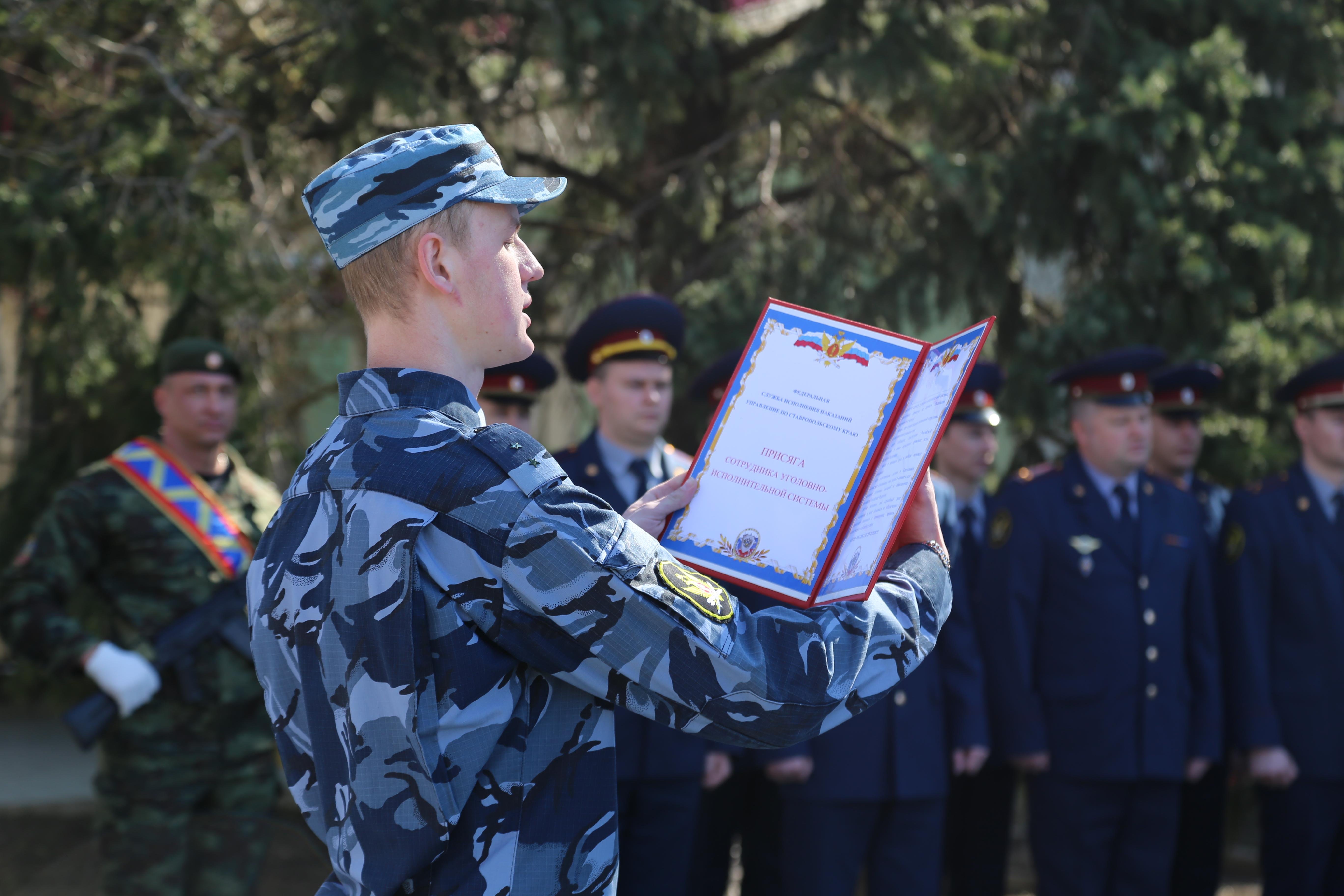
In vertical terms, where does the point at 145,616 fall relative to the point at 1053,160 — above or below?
below

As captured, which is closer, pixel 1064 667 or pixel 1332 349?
pixel 1064 667

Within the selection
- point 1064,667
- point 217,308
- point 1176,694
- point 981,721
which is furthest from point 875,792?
point 217,308

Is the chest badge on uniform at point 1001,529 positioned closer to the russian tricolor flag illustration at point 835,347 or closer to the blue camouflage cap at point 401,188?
the russian tricolor flag illustration at point 835,347

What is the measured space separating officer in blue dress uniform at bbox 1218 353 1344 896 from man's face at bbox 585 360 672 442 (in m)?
2.34

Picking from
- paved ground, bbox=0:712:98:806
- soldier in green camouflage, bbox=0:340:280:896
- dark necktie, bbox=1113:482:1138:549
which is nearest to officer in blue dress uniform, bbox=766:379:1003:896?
dark necktie, bbox=1113:482:1138:549

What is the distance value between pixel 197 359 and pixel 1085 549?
10.8 ft

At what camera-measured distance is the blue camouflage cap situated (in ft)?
5.10

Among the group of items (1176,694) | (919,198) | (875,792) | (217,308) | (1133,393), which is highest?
(919,198)

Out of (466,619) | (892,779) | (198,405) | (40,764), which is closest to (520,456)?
(466,619)

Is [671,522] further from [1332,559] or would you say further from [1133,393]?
[1332,559]

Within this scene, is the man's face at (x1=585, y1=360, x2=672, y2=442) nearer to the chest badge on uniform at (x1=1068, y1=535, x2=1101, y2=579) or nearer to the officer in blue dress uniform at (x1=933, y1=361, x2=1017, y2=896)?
the officer in blue dress uniform at (x1=933, y1=361, x2=1017, y2=896)

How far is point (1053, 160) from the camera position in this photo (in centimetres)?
564

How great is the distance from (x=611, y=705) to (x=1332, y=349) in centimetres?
518

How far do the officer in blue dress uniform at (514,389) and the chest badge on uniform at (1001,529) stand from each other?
185 centimetres
